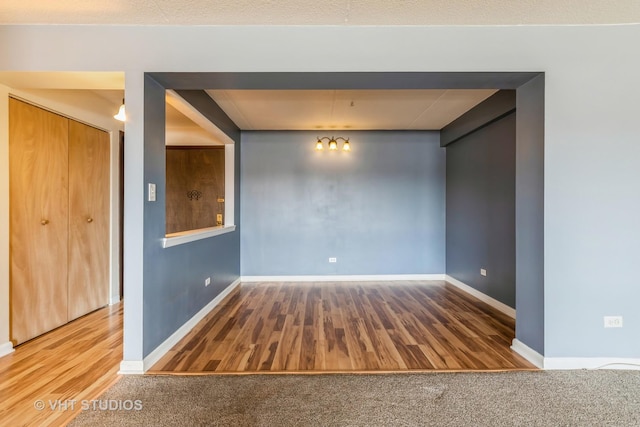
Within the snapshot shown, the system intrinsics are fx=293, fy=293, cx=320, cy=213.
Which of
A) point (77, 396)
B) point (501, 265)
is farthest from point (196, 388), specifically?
point (501, 265)

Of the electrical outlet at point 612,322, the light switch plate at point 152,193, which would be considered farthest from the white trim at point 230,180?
the electrical outlet at point 612,322

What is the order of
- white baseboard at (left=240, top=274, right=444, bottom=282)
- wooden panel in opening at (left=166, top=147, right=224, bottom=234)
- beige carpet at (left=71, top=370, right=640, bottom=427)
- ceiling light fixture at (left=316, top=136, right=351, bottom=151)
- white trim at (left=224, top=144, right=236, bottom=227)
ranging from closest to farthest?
beige carpet at (left=71, top=370, right=640, bottom=427) < white trim at (left=224, top=144, right=236, bottom=227) < ceiling light fixture at (left=316, top=136, right=351, bottom=151) < white baseboard at (left=240, top=274, right=444, bottom=282) < wooden panel in opening at (left=166, top=147, right=224, bottom=234)

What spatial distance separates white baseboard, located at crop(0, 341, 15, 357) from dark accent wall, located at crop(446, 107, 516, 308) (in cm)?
478

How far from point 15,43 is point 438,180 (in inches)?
201

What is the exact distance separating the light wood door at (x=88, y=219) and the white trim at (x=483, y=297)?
4786 millimetres

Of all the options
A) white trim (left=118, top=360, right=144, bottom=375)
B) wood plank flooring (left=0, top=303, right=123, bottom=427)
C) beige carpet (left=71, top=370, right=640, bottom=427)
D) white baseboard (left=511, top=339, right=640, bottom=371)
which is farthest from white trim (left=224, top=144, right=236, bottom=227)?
white baseboard (left=511, top=339, right=640, bottom=371)

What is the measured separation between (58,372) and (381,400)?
231 centimetres

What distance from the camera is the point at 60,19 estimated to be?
2.07 m

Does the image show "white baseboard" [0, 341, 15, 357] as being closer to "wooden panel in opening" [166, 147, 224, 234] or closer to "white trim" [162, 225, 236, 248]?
"white trim" [162, 225, 236, 248]

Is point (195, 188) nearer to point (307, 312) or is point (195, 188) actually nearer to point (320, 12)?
point (307, 312)

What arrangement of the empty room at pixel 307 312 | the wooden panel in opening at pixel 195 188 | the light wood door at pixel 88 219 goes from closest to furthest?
the empty room at pixel 307 312
the light wood door at pixel 88 219
the wooden panel in opening at pixel 195 188

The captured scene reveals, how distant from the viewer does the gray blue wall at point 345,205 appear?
16.1 ft

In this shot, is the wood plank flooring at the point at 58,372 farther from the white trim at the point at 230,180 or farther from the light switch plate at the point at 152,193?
the white trim at the point at 230,180

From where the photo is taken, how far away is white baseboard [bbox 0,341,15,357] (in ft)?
7.69
